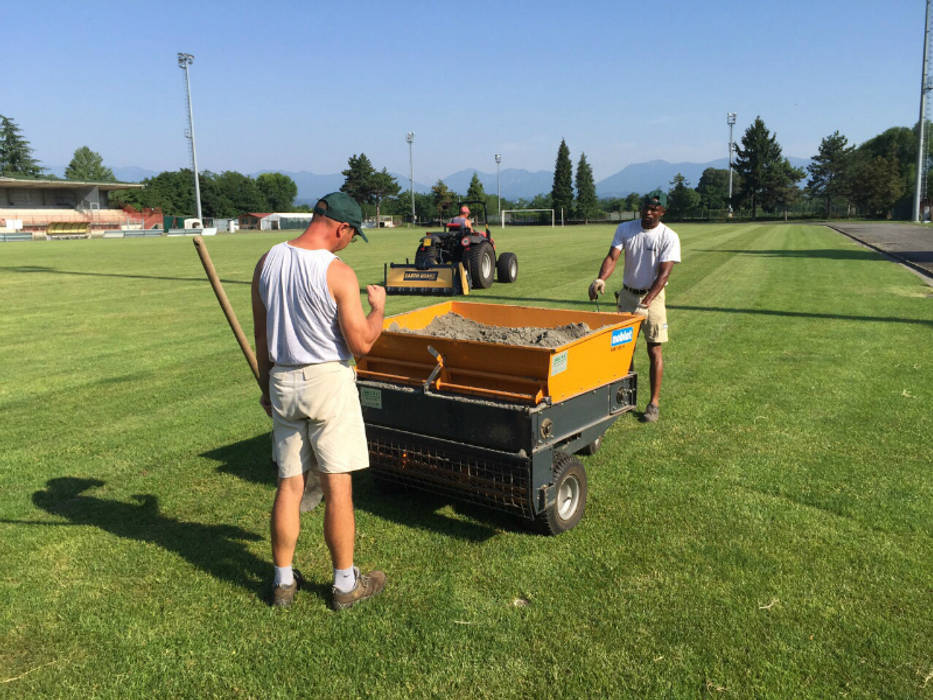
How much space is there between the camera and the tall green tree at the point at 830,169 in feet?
290

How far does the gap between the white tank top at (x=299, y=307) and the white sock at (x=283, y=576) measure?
3.17 feet

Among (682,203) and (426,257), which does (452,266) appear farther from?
(682,203)

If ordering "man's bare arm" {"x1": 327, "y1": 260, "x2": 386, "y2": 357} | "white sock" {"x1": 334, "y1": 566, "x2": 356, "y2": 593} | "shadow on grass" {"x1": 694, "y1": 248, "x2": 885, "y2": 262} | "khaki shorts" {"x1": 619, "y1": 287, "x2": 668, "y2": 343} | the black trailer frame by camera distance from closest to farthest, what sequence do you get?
"man's bare arm" {"x1": 327, "y1": 260, "x2": 386, "y2": 357}
"white sock" {"x1": 334, "y1": 566, "x2": 356, "y2": 593}
the black trailer frame
"khaki shorts" {"x1": 619, "y1": 287, "x2": 668, "y2": 343}
"shadow on grass" {"x1": 694, "y1": 248, "x2": 885, "y2": 262}

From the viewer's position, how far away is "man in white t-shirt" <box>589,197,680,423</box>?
229 inches

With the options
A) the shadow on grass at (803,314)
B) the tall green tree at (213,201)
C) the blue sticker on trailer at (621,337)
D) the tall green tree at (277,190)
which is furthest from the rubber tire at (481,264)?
the tall green tree at (277,190)

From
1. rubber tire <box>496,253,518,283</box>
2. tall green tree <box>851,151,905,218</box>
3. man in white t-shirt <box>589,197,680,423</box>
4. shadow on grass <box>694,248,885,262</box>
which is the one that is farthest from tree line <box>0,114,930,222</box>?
man in white t-shirt <box>589,197,680,423</box>

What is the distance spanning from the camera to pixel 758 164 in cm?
8706

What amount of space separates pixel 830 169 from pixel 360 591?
105 meters

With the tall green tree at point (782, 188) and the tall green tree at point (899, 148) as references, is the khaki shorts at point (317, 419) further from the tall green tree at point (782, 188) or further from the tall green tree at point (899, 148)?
the tall green tree at point (899, 148)

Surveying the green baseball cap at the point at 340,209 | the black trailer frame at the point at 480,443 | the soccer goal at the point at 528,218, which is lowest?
the black trailer frame at the point at 480,443

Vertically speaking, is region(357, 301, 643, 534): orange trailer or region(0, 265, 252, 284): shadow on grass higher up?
region(0, 265, 252, 284): shadow on grass

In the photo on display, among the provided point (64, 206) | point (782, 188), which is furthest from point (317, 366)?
point (782, 188)

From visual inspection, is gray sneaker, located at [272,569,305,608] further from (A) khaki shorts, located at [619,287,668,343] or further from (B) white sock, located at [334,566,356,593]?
(A) khaki shorts, located at [619,287,668,343]

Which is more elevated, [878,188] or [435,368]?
[878,188]
